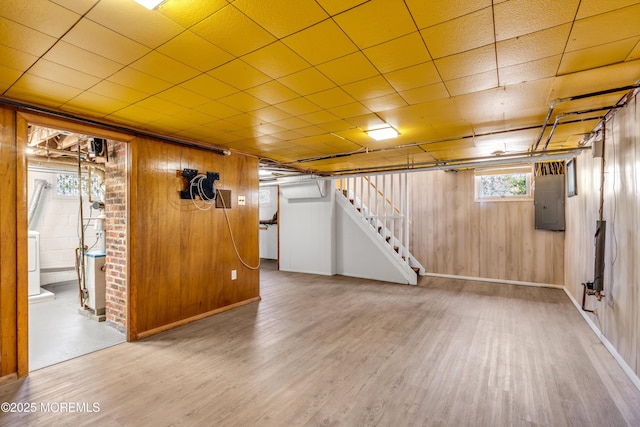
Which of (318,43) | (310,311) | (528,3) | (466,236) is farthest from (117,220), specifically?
(466,236)

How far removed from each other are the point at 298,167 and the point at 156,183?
2967 mm

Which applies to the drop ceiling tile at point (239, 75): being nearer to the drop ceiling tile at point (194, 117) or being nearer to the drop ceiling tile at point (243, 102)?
the drop ceiling tile at point (243, 102)

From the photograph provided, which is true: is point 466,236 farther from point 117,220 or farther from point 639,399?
point 117,220

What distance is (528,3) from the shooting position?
1.44 meters

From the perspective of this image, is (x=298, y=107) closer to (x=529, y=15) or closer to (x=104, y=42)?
(x=104, y=42)

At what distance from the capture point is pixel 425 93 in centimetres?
252

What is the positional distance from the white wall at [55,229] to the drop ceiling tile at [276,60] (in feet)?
19.1

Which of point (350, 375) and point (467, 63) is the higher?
point (467, 63)

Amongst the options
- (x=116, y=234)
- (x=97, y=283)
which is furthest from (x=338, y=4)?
(x=97, y=283)

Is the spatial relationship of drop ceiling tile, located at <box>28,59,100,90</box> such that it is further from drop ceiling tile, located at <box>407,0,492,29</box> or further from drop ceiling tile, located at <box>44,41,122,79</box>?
drop ceiling tile, located at <box>407,0,492,29</box>

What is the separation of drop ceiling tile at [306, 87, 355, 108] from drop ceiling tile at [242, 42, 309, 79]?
0.44 meters

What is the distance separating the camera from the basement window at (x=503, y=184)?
5.96 metres

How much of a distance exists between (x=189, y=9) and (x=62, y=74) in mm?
1323

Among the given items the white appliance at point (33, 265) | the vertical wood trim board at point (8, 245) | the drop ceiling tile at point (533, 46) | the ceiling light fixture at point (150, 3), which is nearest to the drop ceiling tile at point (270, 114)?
the ceiling light fixture at point (150, 3)
